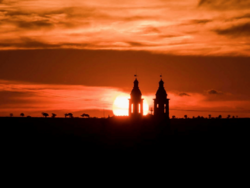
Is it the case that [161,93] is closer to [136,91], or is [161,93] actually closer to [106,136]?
[136,91]

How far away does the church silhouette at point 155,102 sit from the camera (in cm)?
6025

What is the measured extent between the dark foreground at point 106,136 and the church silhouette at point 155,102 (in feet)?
3.13

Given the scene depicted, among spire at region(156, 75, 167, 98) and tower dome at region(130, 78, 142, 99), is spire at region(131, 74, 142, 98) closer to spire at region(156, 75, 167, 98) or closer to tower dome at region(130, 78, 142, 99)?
tower dome at region(130, 78, 142, 99)

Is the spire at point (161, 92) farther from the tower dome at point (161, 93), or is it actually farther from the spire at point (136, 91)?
the spire at point (136, 91)

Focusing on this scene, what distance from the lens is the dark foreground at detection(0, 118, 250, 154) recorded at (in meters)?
58.4

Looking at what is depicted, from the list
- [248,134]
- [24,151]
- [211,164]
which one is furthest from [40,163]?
[248,134]

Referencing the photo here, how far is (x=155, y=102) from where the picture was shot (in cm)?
6144

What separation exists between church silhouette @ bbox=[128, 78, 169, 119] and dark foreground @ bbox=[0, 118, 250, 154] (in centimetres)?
96

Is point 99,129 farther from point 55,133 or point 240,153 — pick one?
point 240,153

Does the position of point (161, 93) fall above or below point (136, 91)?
below

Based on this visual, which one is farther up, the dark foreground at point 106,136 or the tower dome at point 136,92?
the tower dome at point 136,92

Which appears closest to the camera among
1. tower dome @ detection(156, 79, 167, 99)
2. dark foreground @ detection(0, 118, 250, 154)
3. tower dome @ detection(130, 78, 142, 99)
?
dark foreground @ detection(0, 118, 250, 154)

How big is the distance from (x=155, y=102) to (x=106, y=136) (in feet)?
22.5

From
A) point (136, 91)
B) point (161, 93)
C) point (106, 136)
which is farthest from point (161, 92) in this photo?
point (106, 136)
